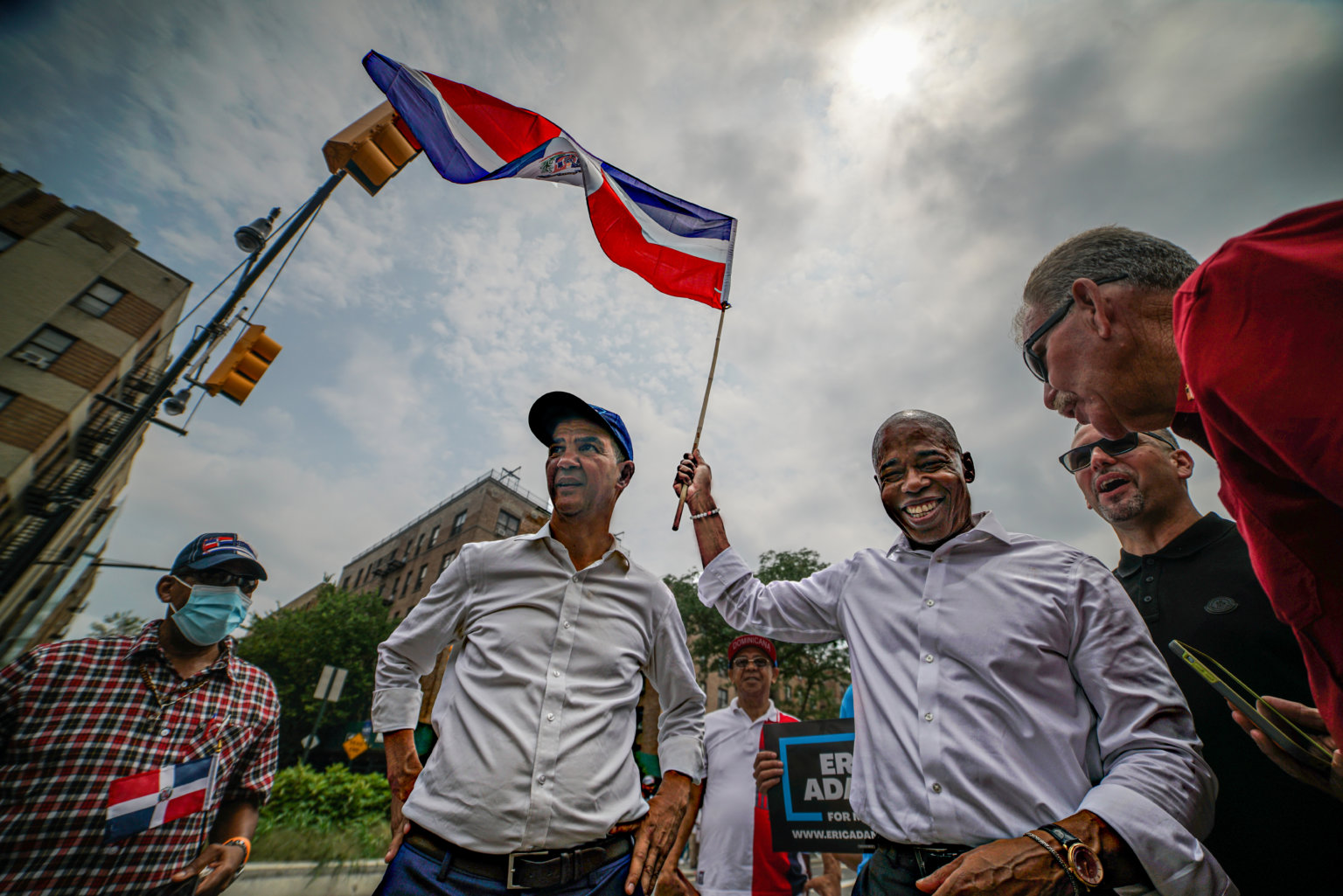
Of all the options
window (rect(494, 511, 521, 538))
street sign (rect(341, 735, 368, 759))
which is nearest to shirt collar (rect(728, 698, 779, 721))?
street sign (rect(341, 735, 368, 759))

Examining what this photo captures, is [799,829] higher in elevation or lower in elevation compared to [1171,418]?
lower

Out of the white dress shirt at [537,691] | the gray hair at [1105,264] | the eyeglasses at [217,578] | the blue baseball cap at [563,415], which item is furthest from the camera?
the eyeglasses at [217,578]

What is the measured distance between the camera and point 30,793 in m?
2.49

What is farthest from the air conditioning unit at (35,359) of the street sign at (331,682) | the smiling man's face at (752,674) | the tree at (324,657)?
the tree at (324,657)

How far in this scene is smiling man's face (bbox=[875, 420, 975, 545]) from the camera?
2.20 meters

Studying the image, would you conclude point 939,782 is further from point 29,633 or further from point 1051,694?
point 29,633

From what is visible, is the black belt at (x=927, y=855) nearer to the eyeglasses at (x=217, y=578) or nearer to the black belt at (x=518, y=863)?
the black belt at (x=518, y=863)

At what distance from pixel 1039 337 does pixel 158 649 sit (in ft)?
14.9

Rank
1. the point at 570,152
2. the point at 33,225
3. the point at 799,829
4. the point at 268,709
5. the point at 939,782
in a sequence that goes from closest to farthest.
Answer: the point at 939,782 < the point at 33,225 < the point at 268,709 < the point at 799,829 < the point at 570,152

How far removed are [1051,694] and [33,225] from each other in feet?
15.8

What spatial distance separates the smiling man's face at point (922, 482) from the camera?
220 centimetres

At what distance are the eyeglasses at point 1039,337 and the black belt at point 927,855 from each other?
1.45 m

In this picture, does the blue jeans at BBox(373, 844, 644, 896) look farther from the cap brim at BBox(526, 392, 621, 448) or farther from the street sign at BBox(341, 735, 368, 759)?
the street sign at BBox(341, 735, 368, 759)

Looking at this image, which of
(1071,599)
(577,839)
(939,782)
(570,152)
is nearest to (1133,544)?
(1071,599)
